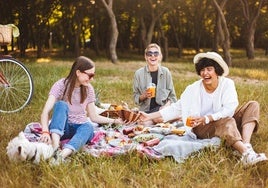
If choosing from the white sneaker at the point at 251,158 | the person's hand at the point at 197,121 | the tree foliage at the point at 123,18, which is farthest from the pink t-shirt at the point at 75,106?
the tree foliage at the point at 123,18

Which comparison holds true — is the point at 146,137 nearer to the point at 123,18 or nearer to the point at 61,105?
the point at 61,105

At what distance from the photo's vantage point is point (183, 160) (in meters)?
4.55

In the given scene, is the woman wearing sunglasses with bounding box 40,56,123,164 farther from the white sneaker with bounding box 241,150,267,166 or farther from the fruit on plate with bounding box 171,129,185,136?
the white sneaker with bounding box 241,150,267,166

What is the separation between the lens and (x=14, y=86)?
731 centimetres

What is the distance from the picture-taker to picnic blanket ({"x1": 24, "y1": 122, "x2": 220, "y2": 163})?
15.5 feet

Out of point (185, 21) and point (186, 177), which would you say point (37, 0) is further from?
point (186, 177)

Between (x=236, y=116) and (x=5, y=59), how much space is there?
3794 millimetres

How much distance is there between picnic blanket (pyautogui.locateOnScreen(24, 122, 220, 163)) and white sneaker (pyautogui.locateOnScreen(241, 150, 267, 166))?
0.41 meters

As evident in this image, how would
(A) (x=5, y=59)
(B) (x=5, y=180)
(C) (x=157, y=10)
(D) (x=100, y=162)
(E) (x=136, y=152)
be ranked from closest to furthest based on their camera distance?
(B) (x=5, y=180)
(D) (x=100, y=162)
(E) (x=136, y=152)
(A) (x=5, y=59)
(C) (x=157, y=10)

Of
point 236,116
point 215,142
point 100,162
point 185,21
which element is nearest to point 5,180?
point 100,162

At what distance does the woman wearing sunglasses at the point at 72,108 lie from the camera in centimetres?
477

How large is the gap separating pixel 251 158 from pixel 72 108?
7.09 feet

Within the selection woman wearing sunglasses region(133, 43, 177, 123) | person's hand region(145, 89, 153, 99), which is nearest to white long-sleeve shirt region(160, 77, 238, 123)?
person's hand region(145, 89, 153, 99)

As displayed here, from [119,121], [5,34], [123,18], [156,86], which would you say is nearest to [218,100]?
[119,121]
